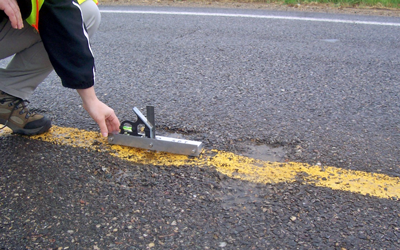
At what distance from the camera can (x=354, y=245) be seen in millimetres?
1567

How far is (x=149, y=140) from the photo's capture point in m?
2.25

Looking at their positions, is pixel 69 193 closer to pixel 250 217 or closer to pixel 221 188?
pixel 221 188

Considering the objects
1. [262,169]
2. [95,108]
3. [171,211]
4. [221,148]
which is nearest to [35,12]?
[95,108]

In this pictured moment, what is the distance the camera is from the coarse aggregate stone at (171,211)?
159cm

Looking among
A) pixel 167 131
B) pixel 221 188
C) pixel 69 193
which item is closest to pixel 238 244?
pixel 221 188

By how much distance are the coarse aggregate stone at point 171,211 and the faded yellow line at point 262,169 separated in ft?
0.19

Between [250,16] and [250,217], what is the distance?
14.7 ft

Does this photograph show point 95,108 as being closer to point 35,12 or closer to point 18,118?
point 35,12

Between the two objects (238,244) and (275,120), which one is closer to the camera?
(238,244)

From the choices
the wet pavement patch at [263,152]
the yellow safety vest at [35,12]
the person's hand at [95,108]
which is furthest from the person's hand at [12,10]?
the wet pavement patch at [263,152]

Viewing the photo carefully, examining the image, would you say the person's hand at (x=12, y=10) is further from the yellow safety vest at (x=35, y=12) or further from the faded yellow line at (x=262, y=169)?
the faded yellow line at (x=262, y=169)

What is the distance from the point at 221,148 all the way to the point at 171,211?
2.11 feet

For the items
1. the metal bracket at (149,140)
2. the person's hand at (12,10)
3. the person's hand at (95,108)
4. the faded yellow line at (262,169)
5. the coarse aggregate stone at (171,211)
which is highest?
the person's hand at (12,10)

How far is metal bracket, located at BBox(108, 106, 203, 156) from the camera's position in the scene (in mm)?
2189
